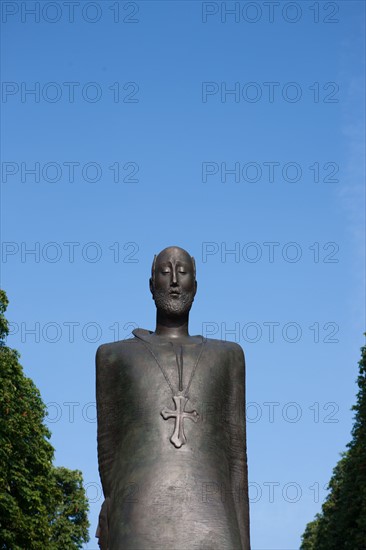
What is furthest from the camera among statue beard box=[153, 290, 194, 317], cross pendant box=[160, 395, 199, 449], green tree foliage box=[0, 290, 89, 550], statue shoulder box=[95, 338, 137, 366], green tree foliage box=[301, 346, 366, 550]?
green tree foliage box=[301, 346, 366, 550]

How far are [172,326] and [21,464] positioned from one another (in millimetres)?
31481

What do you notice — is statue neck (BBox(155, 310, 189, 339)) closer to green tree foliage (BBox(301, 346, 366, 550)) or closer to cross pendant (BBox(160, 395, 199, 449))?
cross pendant (BBox(160, 395, 199, 449))

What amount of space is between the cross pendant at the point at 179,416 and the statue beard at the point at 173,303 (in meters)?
1.06

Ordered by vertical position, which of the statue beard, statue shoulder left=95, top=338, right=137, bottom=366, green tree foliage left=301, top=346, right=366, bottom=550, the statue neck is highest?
the statue beard

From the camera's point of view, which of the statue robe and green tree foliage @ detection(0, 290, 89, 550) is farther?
green tree foliage @ detection(0, 290, 89, 550)

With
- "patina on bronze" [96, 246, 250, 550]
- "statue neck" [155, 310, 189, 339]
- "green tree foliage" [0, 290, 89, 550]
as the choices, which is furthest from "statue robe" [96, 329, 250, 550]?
"green tree foliage" [0, 290, 89, 550]

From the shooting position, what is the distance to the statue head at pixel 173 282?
12.4 meters

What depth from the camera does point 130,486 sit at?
1130 centimetres

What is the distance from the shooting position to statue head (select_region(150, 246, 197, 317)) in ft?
40.5

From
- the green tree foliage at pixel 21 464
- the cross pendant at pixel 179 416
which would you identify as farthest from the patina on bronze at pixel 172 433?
the green tree foliage at pixel 21 464

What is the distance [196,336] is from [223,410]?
0.91 metres

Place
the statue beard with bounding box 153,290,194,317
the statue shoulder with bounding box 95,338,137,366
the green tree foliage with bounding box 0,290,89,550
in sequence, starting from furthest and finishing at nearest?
1. the green tree foliage with bounding box 0,290,89,550
2. the statue beard with bounding box 153,290,194,317
3. the statue shoulder with bounding box 95,338,137,366

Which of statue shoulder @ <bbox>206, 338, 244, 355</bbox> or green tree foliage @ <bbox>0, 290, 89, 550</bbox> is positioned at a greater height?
statue shoulder @ <bbox>206, 338, 244, 355</bbox>

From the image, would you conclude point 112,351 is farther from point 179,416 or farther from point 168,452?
point 168,452
